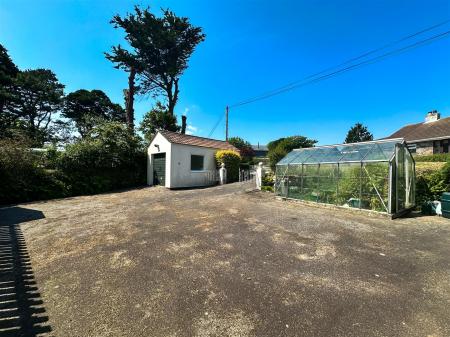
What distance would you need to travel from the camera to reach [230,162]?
715 inches

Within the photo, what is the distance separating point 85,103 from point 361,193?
4038 centimetres

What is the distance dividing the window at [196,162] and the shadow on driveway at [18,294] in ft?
37.9

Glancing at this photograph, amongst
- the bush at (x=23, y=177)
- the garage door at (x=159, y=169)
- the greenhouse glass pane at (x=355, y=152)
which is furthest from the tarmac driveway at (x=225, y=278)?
the garage door at (x=159, y=169)

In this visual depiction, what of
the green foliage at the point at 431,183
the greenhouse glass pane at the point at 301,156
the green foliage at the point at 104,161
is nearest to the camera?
the green foliage at the point at 431,183

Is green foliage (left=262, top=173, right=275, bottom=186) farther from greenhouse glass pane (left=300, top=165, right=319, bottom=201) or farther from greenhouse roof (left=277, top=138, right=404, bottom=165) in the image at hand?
greenhouse glass pane (left=300, top=165, right=319, bottom=201)

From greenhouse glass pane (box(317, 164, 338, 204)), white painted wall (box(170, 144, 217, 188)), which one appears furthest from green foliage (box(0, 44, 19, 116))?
greenhouse glass pane (box(317, 164, 338, 204))

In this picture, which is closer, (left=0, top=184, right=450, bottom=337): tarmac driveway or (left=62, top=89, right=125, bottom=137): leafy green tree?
(left=0, top=184, right=450, bottom=337): tarmac driveway

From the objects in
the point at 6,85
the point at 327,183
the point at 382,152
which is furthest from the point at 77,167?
the point at 6,85

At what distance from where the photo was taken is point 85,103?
33.6m

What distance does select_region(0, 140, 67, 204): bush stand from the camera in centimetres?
1039

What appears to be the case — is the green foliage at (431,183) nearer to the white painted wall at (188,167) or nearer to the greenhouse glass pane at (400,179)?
the greenhouse glass pane at (400,179)

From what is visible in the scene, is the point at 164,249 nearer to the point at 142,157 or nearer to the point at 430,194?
the point at 430,194

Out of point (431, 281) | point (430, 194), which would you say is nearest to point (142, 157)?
point (431, 281)

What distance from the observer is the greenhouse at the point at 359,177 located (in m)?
8.35
